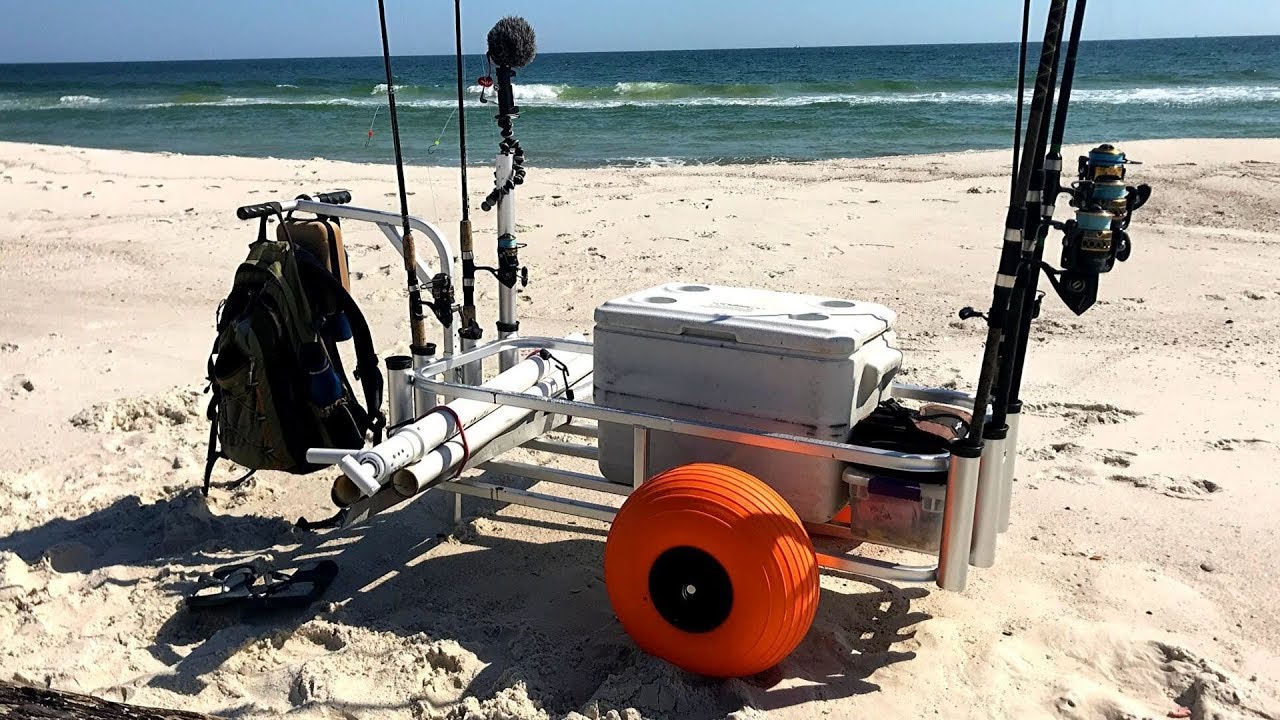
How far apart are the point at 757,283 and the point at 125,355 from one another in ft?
14.3

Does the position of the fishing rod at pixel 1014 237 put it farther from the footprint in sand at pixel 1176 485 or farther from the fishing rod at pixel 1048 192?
the footprint in sand at pixel 1176 485

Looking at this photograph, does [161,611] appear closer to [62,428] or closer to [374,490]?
[374,490]

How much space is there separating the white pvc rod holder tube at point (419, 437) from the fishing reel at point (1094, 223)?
205 cm

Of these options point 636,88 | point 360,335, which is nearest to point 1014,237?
point 360,335

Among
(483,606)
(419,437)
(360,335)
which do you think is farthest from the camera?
(360,335)

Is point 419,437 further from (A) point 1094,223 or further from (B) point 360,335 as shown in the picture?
(A) point 1094,223

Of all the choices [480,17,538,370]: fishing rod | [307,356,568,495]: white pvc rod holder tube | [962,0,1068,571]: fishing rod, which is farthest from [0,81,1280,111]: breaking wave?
[962,0,1068,571]: fishing rod

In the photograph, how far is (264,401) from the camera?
4.07 metres

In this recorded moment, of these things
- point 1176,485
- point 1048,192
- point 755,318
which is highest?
point 1048,192

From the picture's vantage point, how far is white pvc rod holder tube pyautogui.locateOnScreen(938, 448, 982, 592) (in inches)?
120

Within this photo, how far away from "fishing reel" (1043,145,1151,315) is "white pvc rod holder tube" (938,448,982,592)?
1.78ft

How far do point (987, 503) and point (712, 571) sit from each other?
2.74 ft

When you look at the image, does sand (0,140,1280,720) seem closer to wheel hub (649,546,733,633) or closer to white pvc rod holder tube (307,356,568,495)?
wheel hub (649,546,733,633)

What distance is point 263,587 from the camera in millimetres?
3857
